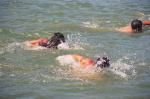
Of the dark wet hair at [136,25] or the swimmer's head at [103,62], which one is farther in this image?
the dark wet hair at [136,25]

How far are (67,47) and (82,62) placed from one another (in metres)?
2.00

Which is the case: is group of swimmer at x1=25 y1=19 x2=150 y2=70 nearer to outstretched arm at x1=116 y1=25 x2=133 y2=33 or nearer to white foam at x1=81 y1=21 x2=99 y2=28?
outstretched arm at x1=116 y1=25 x2=133 y2=33

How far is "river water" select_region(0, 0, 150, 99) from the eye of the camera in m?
7.82

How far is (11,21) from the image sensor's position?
47.0 ft

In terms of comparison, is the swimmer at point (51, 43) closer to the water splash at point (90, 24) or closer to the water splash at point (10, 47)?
the water splash at point (10, 47)

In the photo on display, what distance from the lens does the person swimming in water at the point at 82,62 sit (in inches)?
344

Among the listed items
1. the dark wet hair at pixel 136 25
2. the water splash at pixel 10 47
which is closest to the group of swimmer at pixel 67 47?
the dark wet hair at pixel 136 25

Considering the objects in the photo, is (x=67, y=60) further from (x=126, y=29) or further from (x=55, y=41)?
(x=126, y=29)

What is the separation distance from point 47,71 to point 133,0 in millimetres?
12307

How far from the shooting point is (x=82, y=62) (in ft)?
29.8

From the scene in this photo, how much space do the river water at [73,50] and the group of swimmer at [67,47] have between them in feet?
0.64

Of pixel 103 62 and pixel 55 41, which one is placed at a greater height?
pixel 55 41

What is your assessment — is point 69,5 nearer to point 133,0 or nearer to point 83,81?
point 133,0

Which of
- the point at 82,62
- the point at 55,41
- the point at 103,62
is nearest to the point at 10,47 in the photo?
the point at 55,41
